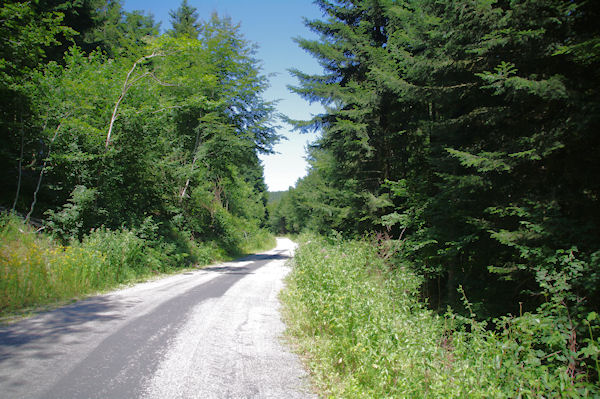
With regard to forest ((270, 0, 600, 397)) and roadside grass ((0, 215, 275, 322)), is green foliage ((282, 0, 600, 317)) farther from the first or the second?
roadside grass ((0, 215, 275, 322))

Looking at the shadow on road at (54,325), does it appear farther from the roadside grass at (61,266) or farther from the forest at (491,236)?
the forest at (491,236)

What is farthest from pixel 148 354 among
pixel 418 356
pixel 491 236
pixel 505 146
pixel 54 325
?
pixel 505 146

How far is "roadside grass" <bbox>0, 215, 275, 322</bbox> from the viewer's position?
223 inches

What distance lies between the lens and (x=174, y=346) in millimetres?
4074

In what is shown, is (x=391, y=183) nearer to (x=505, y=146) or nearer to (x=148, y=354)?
(x=505, y=146)

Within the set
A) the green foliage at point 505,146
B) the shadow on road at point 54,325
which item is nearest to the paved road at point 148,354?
the shadow on road at point 54,325

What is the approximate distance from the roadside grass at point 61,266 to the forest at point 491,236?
478 cm

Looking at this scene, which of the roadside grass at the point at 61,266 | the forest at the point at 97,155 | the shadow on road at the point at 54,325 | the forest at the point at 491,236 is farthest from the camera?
the forest at the point at 97,155

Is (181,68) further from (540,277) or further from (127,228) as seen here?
(540,277)

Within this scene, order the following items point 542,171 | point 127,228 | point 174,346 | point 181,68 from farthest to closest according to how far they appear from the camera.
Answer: point 181,68
point 127,228
point 542,171
point 174,346

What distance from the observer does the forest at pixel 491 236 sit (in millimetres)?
3301

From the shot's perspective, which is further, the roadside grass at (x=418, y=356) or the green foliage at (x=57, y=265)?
the green foliage at (x=57, y=265)

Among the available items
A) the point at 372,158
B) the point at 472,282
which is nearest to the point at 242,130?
the point at 372,158

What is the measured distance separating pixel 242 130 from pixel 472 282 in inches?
579
